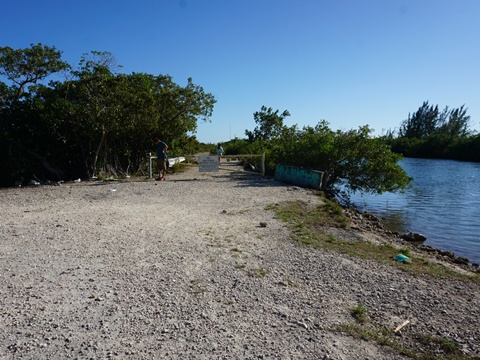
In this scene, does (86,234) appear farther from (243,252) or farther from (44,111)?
(44,111)

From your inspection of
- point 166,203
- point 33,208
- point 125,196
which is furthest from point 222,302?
point 125,196

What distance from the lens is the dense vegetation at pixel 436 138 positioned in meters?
67.9

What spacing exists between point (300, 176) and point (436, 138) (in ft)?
241

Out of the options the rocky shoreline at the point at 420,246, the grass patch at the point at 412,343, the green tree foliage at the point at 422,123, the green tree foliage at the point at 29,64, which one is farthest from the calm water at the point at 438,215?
the green tree foliage at the point at 422,123

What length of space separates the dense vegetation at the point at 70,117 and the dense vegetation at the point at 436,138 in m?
60.4

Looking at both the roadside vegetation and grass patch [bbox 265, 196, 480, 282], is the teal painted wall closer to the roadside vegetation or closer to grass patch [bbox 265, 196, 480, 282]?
the roadside vegetation

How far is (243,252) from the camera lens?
5.94 m

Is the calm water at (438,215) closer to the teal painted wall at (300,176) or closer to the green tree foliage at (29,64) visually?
the teal painted wall at (300,176)

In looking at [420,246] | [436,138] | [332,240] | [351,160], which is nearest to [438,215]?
[351,160]

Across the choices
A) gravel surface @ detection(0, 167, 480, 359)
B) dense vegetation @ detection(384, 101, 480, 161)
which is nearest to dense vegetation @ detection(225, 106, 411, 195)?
gravel surface @ detection(0, 167, 480, 359)

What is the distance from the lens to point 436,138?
250 ft

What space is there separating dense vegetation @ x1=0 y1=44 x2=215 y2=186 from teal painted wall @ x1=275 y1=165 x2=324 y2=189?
6469 millimetres

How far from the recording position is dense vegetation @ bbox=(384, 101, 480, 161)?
67.9 metres

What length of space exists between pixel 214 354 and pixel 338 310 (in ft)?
5.31
